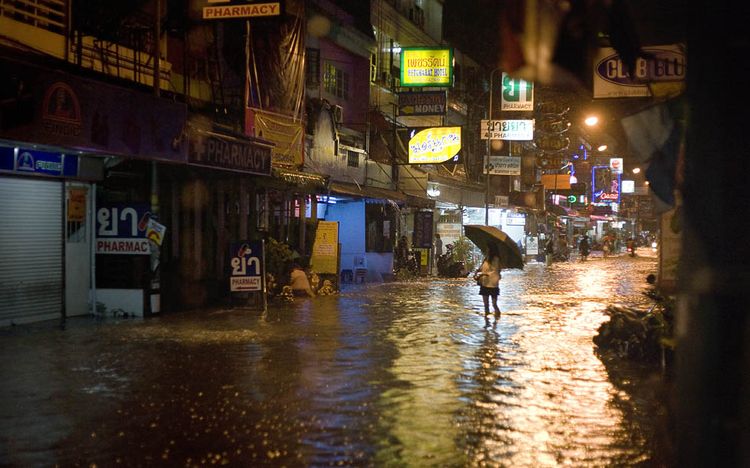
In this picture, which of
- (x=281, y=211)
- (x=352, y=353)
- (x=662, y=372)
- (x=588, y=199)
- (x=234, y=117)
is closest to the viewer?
(x=662, y=372)

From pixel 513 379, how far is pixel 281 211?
40.7 feet

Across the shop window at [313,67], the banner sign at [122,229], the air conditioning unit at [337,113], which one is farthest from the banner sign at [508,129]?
the banner sign at [122,229]

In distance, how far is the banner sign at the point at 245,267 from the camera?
55.2ft

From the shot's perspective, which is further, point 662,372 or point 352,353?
point 352,353

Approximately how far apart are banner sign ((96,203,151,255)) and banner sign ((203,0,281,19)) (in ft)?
15.8

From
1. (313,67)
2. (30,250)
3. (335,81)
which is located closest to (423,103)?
(335,81)

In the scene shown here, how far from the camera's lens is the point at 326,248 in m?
21.8

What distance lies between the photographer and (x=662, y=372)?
10.2 m

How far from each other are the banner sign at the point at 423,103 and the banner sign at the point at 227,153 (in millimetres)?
11693

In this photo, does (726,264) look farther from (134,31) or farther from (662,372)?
(134,31)

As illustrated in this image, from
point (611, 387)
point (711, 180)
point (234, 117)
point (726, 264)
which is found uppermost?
point (234, 117)

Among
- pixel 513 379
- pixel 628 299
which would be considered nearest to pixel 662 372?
pixel 513 379

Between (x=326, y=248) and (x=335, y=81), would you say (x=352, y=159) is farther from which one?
(x=326, y=248)

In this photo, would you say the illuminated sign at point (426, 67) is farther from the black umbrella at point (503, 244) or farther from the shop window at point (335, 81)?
the black umbrella at point (503, 244)
